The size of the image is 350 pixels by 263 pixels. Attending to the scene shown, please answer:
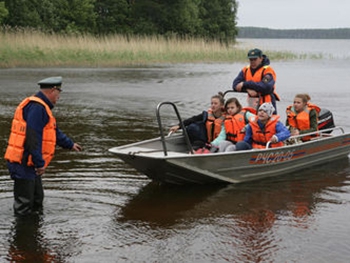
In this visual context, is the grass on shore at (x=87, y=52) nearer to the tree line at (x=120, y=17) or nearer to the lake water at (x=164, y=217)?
the tree line at (x=120, y=17)

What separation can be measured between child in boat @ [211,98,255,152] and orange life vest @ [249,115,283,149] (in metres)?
0.18

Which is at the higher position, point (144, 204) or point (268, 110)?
point (268, 110)

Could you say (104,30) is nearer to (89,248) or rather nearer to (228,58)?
(228,58)

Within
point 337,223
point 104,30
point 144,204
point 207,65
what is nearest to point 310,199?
point 337,223

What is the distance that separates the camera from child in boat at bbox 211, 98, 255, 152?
29.3ft

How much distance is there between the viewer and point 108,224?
6.81 metres

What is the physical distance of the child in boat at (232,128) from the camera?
8.94 m

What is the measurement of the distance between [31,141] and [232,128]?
3520mm

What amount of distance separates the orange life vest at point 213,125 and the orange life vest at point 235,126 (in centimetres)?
15

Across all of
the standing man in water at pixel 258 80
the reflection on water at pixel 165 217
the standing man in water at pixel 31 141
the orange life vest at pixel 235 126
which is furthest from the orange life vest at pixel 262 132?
the standing man in water at pixel 31 141

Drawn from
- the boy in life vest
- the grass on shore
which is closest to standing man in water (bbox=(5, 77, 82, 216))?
the boy in life vest

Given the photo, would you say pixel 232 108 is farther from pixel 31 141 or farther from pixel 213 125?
pixel 31 141

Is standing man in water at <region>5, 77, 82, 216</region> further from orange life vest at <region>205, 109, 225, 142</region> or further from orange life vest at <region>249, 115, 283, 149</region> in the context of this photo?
orange life vest at <region>249, 115, 283, 149</region>

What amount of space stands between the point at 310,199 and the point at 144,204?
2172 mm
